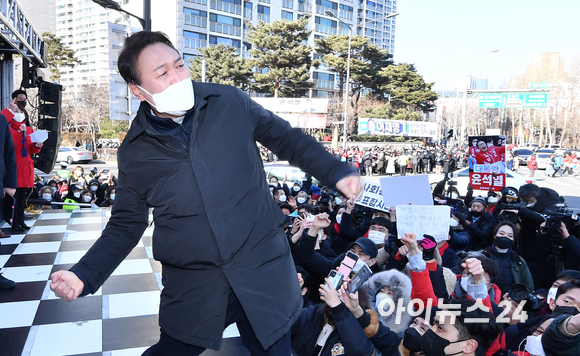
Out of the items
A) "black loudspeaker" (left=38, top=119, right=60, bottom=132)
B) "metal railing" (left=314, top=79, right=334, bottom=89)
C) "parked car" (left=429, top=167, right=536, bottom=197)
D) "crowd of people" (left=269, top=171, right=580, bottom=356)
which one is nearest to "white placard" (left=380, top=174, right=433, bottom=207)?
"crowd of people" (left=269, top=171, right=580, bottom=356)

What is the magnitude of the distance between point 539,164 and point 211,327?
3278 centimetres

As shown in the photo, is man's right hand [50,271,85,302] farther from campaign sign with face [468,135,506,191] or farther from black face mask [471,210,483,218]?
campaign sign with face [468,135,506,191]

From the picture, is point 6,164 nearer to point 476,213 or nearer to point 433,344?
point 433,344

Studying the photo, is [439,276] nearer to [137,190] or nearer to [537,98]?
[137,190]

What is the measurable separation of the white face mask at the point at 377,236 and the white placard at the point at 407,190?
0.34m

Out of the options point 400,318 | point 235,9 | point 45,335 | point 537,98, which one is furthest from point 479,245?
point 235,9

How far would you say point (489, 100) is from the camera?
96.9 ft

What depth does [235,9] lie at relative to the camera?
4678 cm

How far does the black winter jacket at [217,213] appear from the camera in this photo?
1.40 meters

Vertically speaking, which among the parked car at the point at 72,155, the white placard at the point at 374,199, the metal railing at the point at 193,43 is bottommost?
the parked car at the point at 72,155

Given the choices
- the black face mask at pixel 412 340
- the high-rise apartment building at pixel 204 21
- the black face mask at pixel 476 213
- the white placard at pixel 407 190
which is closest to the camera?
the black face mask at pixel 412 340

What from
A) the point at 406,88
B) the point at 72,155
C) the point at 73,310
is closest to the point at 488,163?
the point at 73,310

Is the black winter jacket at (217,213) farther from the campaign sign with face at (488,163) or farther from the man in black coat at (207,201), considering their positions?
the campaign sign with face at (488,163)

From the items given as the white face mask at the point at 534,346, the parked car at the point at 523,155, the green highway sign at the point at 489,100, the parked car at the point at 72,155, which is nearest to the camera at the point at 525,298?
the white face mask at the point at 534,346
